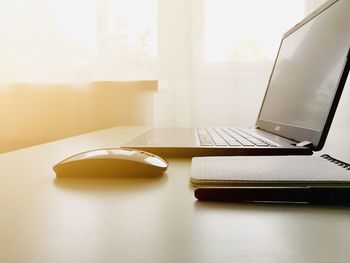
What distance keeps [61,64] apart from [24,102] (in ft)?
→ 0.82

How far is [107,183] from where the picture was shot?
17.3 inches

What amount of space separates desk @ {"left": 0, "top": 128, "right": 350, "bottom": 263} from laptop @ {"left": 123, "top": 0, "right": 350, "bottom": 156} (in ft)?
0.68

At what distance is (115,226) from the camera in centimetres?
28

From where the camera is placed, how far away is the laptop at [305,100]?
59cm

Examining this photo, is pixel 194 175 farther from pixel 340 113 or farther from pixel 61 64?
pixel 61 64

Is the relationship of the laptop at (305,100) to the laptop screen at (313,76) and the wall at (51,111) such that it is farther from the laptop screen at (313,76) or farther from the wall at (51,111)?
the wall at (51,111)

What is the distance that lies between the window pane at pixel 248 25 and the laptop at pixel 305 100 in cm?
72

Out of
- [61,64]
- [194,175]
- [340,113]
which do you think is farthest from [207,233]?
[61,64]

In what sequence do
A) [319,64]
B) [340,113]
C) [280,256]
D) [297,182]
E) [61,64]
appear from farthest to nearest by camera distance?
[61,64]
[340,113]
[319,64]
[297,182]
[280,256]

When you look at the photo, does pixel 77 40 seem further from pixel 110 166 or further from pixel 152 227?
pixel 152 227

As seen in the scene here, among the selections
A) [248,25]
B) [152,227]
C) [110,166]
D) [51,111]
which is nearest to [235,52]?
[248,25]

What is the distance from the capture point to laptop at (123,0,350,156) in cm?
59

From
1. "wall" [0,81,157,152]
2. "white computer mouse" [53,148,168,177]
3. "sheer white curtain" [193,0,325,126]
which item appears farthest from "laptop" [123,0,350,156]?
"wall" [0,81,157,152]

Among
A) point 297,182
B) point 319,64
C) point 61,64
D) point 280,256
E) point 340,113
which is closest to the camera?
point 280,256
